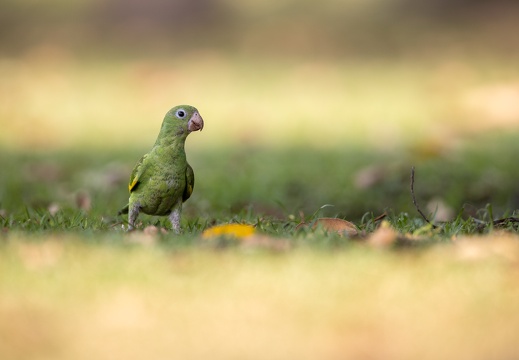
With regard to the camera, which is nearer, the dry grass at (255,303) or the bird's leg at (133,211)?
the dry grass at (255,303)

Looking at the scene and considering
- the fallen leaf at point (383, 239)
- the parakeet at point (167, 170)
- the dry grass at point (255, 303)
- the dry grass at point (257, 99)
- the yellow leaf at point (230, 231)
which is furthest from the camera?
the dry grass at point (257, 99)

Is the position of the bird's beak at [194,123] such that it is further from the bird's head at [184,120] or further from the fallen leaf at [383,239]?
the fallen leaf at [383,239]

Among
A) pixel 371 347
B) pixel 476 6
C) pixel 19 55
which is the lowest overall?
pixel 371 347

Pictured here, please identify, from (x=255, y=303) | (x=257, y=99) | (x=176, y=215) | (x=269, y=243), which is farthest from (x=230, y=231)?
Result: (x=257, y=99)

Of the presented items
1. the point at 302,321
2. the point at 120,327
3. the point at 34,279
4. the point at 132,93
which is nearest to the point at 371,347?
the point at 302,321

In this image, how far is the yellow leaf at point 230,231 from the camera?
3.82m

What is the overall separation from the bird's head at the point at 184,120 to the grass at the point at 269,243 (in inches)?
20.0

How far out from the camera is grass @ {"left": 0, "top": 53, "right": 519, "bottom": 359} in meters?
2.94

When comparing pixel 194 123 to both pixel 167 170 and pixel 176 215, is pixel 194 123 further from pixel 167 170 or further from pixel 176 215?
pixel 176 215

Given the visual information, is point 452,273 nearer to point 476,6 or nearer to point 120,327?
point 120,327

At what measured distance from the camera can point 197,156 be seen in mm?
8430

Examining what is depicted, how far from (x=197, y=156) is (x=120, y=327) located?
5.53 m

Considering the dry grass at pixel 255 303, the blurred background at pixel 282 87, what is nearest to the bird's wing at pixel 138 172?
the dry grass at pixel 255 303

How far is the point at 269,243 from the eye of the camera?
354 cm
